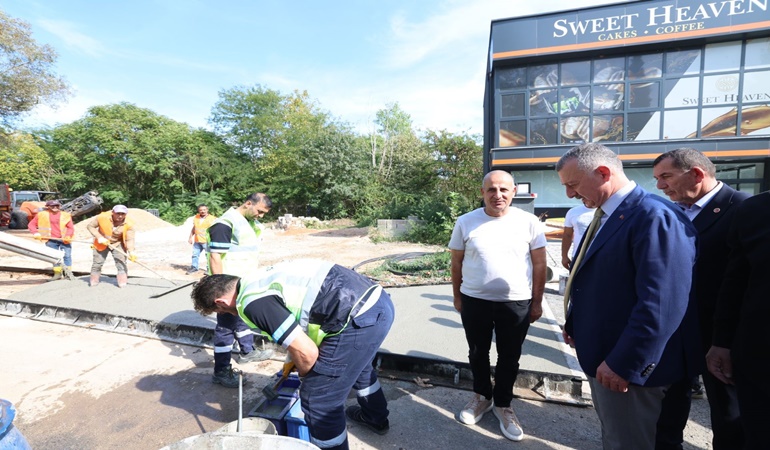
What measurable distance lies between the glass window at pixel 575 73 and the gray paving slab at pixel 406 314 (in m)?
10.1

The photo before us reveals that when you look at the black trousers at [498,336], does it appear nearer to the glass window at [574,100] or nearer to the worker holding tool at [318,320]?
the worker holding tool at [318,320]

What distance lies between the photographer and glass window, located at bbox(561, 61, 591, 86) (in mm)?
12266

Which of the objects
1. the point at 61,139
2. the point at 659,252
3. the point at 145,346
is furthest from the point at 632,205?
the point at 61,139

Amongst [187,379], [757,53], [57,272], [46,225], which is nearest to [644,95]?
[757,53]

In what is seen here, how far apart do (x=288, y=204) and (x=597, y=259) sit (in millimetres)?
25154

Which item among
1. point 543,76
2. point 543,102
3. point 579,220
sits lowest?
point 579,220

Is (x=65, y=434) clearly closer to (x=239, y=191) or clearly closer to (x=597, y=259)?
(x=597, y=259)

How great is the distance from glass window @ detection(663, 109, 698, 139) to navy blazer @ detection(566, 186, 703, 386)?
13444mm

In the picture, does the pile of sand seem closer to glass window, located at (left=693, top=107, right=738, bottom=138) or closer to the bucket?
the bucket

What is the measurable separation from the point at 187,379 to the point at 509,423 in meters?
3.02

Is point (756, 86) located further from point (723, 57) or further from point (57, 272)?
point (57, 272)

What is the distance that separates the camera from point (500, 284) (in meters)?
2.49

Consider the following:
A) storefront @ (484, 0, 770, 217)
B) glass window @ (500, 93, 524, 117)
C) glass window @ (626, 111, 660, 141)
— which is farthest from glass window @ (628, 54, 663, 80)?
glass window @ (500, 93, 524, 117)

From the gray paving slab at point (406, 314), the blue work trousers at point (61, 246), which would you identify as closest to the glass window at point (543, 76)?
the gray paving slab at point (406, 314)
